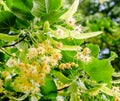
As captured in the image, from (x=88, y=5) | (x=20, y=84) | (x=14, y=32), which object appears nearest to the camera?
(x=20, y=84)

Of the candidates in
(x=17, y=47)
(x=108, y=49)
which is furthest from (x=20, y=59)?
(x=108, y=49)

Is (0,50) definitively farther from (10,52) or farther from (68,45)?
(68,45)

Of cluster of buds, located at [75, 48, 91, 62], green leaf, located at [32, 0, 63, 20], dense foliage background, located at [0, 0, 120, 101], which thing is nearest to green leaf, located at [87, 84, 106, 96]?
dense foliage background, located at [0, 0, 120, 101]

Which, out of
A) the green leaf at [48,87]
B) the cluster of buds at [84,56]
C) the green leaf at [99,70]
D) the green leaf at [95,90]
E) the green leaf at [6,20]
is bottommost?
the green leaf at [95,90]

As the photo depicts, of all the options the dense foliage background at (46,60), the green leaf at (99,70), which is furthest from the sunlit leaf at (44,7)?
the green leaf at (99,70)

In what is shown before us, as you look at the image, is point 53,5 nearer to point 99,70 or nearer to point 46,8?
point 46,8

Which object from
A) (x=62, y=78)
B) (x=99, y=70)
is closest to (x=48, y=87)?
(x=62, y=78)

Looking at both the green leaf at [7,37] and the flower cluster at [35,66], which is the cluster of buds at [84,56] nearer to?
the flower cluster at [35,66]
